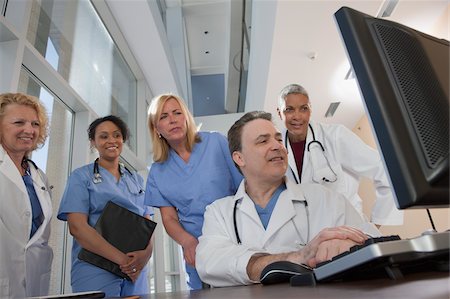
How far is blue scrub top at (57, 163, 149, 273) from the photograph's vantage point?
166 centimetres

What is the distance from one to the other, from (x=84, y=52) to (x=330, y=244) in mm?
2461

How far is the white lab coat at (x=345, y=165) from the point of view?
172cm

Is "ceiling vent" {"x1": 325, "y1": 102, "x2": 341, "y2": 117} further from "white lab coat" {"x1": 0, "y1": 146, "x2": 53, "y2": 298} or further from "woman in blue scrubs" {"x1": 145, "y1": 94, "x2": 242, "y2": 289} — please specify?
"white lab coat" {"x1": 0, "y1": 146, "x2": 53, "y2": 298}

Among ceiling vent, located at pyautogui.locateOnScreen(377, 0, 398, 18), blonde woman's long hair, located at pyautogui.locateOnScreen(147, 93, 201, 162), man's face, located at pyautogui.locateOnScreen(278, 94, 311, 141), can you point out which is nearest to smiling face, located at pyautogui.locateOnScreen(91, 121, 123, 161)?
blonde woman's long hair, located at pyautogui.locateOnScreen(147, 93, 201, 162)

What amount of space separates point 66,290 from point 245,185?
58.5 inches

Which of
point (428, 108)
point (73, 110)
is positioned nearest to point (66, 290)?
point (73, 110)

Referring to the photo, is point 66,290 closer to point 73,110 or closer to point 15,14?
point 73,110

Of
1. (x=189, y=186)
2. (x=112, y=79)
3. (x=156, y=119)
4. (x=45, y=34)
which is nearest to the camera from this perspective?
(x=189, y=186)

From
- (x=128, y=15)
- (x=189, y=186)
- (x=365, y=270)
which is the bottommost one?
(x=365, y=270)

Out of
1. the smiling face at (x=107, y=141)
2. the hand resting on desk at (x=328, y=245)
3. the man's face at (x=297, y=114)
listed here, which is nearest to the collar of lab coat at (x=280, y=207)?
the hand resting on desk at (x=328, y=245)

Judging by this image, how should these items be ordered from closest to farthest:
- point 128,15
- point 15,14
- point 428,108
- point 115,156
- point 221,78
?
point 428,108 → point 15,14 → point 115,156 → point 128,15 → point 221,78

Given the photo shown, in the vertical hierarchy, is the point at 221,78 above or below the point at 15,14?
above

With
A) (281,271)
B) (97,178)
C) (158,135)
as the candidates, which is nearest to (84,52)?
(97,178)

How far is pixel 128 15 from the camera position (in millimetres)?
3006
